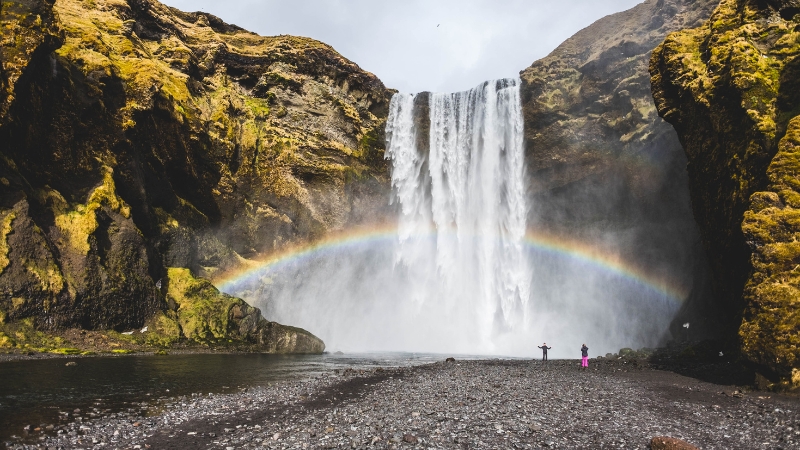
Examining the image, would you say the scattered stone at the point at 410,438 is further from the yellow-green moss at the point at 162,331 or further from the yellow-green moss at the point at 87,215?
the yellow-green moss at the point at 87,215

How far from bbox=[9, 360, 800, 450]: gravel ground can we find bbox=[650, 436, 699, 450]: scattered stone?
1.38 ft

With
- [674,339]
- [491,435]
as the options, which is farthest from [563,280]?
[491,435]

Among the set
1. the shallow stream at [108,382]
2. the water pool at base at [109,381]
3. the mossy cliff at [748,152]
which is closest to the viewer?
the shallow stream at [108,382]

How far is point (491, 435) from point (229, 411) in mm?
6861

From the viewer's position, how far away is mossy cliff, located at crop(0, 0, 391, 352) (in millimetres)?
26375

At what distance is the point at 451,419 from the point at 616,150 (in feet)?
126

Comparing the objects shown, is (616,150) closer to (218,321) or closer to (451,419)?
(218,321)

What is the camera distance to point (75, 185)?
99.9 feet

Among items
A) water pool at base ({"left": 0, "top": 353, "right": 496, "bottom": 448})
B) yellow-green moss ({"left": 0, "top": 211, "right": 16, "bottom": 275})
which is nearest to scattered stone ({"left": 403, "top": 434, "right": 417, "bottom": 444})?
water pool at base ({"left": 0, "top": 353, "right": 496, "bottom": 448})

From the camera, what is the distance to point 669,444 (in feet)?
26.5

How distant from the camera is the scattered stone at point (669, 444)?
792cm

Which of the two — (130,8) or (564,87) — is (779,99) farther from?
(130,8)

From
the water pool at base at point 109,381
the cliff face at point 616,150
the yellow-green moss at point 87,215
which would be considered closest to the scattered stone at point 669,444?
the water pool at base at point 109,381

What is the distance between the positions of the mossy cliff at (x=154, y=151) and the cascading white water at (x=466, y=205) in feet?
12.5
